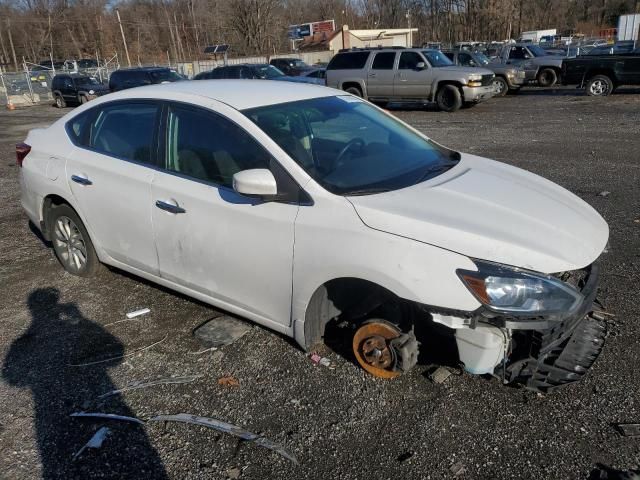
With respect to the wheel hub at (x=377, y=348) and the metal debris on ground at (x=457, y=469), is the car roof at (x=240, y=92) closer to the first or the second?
the wheel hub at (x=377, y=348)

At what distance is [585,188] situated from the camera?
6.86 meters

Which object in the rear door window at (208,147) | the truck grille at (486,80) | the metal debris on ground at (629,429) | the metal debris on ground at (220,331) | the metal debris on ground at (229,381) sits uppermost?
the rear door window at (208,147)

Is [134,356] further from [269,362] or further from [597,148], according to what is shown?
[597,148]

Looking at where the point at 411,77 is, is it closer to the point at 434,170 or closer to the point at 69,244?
the point at 69,244

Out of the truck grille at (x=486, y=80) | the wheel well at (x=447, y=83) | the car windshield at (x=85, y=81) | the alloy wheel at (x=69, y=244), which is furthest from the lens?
the car windshield at (x=85, y=81)

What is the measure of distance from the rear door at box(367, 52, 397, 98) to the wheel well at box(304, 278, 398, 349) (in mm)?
15020

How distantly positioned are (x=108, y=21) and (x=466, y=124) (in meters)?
73.2

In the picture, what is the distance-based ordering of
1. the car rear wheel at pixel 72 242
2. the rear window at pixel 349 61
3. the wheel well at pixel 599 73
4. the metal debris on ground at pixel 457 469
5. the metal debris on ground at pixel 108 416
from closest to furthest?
1. the metal debris on ground at pixel 457 469
2. the metal debris on ground at pixel 108 416
3. the car rear wheel at pixel 72 242
4. the wheel well at pixel 599 73
5. the rear window at pixel 349 61

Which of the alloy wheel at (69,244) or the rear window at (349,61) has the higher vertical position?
the rear window at (349,61)

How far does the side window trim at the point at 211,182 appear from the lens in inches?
118

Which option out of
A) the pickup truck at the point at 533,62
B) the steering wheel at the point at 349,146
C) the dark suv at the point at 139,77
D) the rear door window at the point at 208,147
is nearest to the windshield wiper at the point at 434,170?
the steering wheel at the point at 349,146

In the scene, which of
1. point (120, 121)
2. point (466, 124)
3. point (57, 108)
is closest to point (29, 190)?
point (120, 121)

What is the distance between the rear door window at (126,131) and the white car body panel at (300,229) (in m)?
0.09

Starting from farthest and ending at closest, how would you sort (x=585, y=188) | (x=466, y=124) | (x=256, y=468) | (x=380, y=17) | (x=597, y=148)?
(x=380, y=17)
(x=466, y=124)
(x=597, y=148)
(x=585, y=188)
(x=256, y=468)
